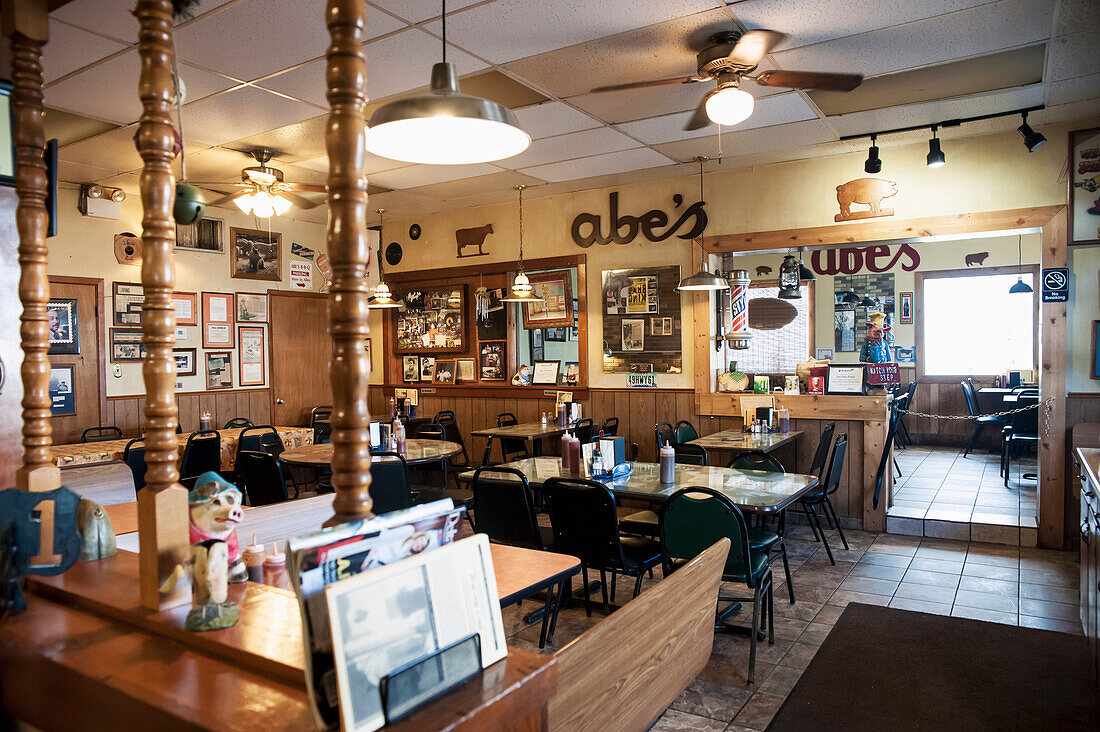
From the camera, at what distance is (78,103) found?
4418 millimetres

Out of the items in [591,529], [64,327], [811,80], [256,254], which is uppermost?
[811,80]

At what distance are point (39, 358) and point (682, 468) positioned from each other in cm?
A: 355

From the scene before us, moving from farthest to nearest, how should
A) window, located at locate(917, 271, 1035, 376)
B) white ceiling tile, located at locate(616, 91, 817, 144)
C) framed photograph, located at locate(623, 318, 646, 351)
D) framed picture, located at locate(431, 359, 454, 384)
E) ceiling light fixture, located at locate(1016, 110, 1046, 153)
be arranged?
window, located at locate(917, 271, 1035, 376), framed picture, located at locate(431, 359, 454, 384), framed photograph, located at locate(623, 318, 646, 351), ceiling light fixture, located at locate(1016, 110, 1046, 153), white ceiling tile, located at locate(616, 91, 817, 144)

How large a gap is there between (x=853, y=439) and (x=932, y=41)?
10.5 feet

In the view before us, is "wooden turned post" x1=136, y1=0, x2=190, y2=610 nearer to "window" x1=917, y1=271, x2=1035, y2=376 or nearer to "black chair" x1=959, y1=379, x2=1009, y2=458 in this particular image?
"black chair" x1=959, y1=379, x2=1009, y2=458

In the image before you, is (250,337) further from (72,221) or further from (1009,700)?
(1009,700)

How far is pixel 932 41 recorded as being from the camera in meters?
3.78

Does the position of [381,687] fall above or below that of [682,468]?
above

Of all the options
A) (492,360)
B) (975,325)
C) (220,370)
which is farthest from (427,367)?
(975,325)

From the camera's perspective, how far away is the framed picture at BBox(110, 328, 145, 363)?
6.70 metres

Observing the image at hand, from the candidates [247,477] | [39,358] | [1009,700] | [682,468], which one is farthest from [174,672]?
[247,477]

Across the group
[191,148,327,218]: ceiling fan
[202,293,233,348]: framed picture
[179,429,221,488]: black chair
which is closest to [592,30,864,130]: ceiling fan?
[191,148,327,218]: ceiling fan

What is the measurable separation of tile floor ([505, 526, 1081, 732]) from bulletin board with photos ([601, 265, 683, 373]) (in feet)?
6.83

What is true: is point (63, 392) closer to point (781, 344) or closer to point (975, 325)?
point (781, 344)
